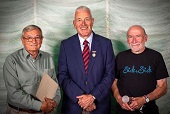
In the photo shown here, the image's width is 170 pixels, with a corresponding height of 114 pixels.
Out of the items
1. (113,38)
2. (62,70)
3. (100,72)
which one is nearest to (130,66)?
(100,72)

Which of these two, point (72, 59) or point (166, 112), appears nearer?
point (72, 59)

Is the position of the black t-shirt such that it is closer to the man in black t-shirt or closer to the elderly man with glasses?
the man in black t-shirt

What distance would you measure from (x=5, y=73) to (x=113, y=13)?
83.3 inches

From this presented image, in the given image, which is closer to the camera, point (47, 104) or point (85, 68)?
point (47, 104)

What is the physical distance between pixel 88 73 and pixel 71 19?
1.31 m

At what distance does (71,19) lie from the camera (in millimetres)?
3924

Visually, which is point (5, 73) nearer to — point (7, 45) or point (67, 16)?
point (7, 45)

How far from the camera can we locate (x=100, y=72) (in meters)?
2.98

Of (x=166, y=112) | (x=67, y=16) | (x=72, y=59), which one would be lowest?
(x=166, y=112)

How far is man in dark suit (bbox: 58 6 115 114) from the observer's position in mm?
2881

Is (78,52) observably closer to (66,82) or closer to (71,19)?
(66,82)

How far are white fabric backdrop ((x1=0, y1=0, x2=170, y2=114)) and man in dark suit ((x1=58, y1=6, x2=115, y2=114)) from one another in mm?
936

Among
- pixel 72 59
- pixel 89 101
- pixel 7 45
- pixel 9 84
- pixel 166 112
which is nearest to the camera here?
pixel 9 84

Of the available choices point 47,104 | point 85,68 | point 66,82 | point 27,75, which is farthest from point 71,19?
point 47,104
